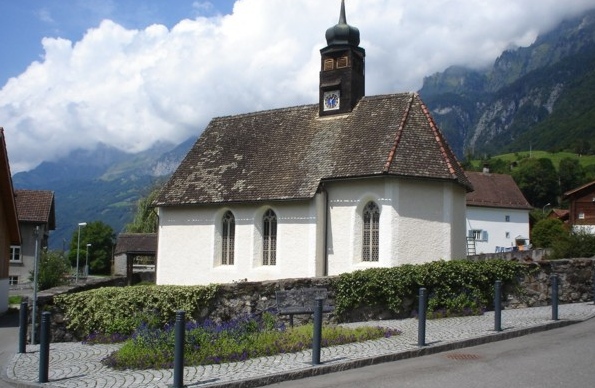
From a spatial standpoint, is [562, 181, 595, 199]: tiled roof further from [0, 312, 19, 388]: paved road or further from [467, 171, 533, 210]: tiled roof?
[0, 312, 19, 388]: paved road

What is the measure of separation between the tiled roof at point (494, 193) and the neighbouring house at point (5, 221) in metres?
47.5

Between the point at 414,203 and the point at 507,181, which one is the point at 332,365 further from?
the point at 507,181

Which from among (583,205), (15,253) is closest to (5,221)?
(15,253)

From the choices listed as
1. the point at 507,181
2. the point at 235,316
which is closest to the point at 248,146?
the point at 235,316

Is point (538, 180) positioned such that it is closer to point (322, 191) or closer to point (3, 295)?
point (322, 191)

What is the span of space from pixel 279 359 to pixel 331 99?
18399mm

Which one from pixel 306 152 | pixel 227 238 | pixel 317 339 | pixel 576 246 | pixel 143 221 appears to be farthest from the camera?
pixel 143 221

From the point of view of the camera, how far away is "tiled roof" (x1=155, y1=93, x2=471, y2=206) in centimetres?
2388

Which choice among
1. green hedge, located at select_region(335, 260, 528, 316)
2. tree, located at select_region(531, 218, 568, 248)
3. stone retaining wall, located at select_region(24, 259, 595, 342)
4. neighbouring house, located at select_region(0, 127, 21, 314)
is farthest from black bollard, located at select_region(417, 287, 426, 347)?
tree, located at select_region(531, 218, 568, 248)

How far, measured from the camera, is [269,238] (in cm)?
2628

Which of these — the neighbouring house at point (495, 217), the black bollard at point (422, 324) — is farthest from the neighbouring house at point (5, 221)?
the neighbouring house at point (495, 217)

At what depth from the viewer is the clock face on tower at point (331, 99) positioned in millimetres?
28047

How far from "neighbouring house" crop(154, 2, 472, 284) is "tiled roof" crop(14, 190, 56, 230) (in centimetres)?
2658

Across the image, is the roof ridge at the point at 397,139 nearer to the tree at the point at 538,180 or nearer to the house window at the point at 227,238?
the house window at the point at 227,238
